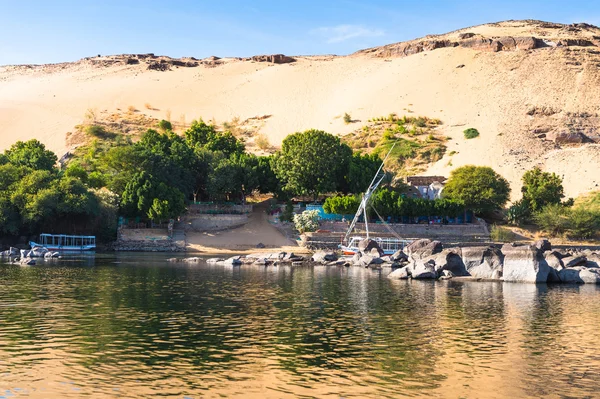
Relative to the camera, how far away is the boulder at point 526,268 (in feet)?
127

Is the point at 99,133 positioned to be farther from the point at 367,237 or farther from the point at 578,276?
the point at 578,276

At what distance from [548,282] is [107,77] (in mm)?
125544

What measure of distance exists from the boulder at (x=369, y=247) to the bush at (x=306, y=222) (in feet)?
29.5

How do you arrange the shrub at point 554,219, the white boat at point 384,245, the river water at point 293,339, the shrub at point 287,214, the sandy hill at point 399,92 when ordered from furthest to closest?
1. the sandy hill at point 399,92
2. the shrub at point 287,214
3. the shrub at point 554,219
4. the white boat at point 384,245
5. the river water at point 293,339

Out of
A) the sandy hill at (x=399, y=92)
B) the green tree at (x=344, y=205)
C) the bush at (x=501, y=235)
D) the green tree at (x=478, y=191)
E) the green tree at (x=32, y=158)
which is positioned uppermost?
the sandy hill at (x=399, y=92)

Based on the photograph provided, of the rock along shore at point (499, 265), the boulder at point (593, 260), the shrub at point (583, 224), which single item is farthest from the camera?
the shrub at point (583, 224)

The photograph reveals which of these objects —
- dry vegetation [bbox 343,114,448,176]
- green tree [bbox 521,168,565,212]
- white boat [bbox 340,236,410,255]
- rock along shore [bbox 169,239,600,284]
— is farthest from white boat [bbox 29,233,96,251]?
dry vegetation [bbox 343,114,448,176]

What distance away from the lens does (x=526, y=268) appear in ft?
128

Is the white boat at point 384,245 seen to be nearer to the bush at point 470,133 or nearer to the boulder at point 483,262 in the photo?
the boulder at point 483,262

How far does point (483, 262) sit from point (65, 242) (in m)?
34.8

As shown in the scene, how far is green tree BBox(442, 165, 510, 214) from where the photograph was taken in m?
70.1

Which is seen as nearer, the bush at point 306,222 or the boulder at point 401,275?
the boulder at point 401,275

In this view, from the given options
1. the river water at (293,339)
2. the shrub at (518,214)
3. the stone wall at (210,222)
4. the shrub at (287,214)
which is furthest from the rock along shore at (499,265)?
the stone wall at (210,222)

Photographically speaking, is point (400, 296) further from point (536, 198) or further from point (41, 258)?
point (536, 198)
